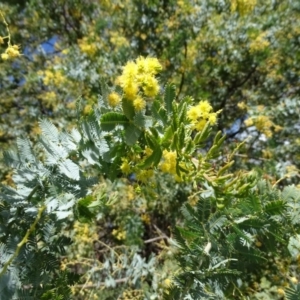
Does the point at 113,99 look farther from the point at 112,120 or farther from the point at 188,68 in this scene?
the point at 188,68

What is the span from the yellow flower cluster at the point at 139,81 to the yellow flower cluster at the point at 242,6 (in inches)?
133

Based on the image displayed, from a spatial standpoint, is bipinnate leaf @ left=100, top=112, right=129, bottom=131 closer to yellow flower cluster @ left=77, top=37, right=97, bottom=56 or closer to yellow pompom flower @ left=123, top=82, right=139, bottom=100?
yellow pompom flower @ left=123, top=82, right=139, bottom=100

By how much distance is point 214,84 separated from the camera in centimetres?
482

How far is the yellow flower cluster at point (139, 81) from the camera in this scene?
3.89 feet

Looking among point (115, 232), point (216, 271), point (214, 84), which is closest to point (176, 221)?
point (115, 232)

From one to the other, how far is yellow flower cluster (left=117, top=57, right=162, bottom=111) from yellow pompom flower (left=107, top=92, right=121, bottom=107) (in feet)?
0.20

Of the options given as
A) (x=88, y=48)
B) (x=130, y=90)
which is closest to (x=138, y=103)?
(x=130, y=90)

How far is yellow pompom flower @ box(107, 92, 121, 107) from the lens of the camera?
4.21 ft

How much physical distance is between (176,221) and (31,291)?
2992 mm

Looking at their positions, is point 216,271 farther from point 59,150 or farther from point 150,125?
point 59,150

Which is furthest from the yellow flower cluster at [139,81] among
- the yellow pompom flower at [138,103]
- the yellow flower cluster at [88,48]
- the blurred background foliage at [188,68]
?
the yellow flower cluster at [88,48]

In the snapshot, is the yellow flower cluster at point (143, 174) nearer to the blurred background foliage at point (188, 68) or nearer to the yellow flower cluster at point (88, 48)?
the blurred background foliage at point (188, 68)

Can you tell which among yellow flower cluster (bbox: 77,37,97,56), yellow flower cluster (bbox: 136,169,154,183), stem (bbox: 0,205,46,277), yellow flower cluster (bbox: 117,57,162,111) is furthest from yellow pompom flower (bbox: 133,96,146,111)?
yellow flower cluster (bbox: 77,37,97,56)

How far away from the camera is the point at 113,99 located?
129cm
